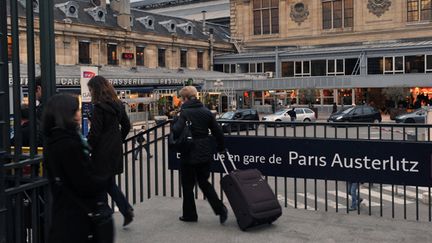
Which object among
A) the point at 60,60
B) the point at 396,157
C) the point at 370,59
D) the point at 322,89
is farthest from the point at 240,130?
the point at 370,59

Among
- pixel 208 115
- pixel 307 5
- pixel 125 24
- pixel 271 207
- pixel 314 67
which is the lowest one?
pixel 271 207

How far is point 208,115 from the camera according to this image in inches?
259

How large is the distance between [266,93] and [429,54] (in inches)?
653

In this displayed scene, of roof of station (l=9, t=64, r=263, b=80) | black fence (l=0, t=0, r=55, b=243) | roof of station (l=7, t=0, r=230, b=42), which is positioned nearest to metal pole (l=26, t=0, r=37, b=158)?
black fence (l=0, t=0, r=55, b=243)

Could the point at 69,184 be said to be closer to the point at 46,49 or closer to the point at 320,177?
the point at 46,49

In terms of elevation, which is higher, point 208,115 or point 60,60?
point 60,60

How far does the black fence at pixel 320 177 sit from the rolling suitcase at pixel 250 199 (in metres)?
1.04

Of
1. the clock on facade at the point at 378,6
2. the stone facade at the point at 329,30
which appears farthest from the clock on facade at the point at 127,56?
the clock on facade at the point at 378,6

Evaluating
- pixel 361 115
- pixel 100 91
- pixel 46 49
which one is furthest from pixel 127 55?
pixel 46 49

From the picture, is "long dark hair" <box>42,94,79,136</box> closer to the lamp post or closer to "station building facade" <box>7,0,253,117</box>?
"station building facade" <box>7,0,253,117</box>

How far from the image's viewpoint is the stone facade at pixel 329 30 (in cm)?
6094

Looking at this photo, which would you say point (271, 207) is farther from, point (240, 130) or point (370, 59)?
point (370, 59)

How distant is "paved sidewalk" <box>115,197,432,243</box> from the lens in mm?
6137

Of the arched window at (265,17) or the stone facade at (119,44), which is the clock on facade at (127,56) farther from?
the arched window at (265,17)
